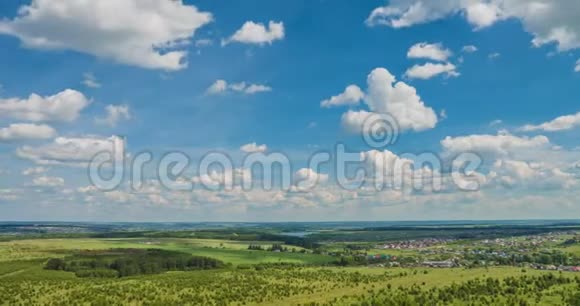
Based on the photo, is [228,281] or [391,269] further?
[391,269]

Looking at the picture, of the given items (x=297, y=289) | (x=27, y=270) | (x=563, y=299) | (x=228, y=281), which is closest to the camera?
(x=563, y=299)

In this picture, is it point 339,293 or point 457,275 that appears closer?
point 339,293

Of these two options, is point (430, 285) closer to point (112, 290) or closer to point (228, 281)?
point (228, 281)

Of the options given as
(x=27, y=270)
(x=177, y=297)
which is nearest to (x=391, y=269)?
(x=177, y=297)

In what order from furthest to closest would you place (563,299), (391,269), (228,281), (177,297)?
(391,269) → (228,281) → (177,297) → (563,299)

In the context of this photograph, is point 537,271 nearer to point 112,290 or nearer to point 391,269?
point 391,269

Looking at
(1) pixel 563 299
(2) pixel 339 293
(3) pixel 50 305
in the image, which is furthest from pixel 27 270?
(1) pixel 563 299

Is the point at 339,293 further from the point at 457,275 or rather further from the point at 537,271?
the point at 537,271

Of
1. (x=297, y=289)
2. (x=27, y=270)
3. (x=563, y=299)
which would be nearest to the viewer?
(x=563, y=299)

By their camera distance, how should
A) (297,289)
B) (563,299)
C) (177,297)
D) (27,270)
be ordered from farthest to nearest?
1. (27,270)
2. (297,289)
3. (177,297)
4. (563,299)
